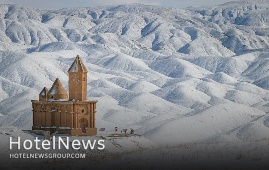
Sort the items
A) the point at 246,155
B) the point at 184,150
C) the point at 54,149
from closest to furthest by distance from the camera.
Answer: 1. the point at 246,155
2. the point at 184,150
3. the point at 54,149

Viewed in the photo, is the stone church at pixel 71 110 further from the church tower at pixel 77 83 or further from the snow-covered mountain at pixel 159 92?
the snow-covered mountain at pixel 159 92

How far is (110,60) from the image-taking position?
564ft

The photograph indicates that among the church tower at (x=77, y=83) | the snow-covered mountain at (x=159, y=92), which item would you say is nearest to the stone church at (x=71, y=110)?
the church tower at (x=77, y=83)

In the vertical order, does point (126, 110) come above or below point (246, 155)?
below

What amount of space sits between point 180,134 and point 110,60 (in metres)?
105

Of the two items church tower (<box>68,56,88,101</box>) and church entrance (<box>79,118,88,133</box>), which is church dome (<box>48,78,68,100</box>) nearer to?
church tower (<box>68,56,88,101</box>)

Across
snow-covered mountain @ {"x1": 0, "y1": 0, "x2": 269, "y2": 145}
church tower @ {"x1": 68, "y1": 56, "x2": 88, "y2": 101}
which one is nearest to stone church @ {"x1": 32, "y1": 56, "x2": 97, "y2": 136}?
church tower @ {"x1": 68, "y1": 56, "x2": 88, "y2": 101}

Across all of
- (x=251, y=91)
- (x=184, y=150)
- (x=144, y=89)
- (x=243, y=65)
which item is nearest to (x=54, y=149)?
(x=184, y=150)

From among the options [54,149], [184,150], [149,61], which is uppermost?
[184,150]

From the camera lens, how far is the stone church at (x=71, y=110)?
162 ft

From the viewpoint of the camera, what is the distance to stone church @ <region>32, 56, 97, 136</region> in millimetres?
49344

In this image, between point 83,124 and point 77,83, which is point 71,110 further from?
point 77,83

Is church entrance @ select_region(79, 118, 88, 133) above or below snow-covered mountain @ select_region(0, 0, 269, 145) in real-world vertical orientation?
above

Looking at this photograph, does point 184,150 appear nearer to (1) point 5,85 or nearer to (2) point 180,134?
(2) point 180,134
